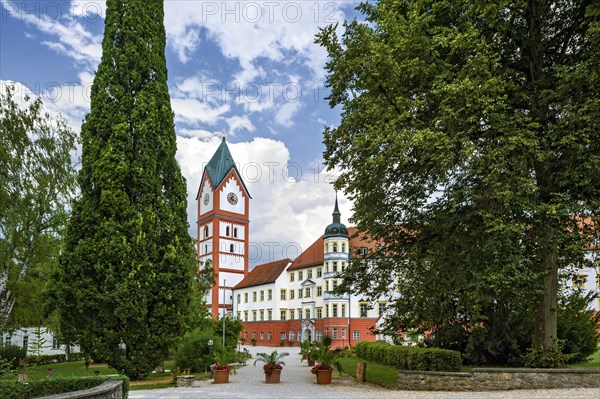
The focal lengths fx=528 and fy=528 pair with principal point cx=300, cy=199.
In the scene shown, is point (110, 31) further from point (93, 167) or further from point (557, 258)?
point (557, 258)

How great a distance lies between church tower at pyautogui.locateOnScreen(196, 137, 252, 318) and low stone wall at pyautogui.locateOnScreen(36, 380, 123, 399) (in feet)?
208

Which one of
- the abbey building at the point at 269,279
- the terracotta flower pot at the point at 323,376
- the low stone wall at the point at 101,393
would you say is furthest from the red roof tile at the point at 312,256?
the low stone wall at the point at 101,393

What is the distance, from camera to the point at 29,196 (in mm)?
26844

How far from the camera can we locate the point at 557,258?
1543cm

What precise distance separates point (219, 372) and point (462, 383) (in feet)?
27.7

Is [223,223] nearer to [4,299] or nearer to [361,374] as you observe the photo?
[4,299]

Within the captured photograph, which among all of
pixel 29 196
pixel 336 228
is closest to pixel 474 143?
pixel 29 196

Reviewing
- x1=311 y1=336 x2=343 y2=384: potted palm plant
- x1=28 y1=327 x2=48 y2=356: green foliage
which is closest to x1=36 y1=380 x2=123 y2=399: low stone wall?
x1=28 y1=327 x2=48 y2=356: green foliage

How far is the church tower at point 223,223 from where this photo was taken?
75.1m

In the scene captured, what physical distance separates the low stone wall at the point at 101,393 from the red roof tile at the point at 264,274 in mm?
58583

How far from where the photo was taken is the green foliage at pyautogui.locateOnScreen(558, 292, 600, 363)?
18.0 meters

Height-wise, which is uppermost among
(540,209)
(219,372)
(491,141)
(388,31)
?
(388,31)

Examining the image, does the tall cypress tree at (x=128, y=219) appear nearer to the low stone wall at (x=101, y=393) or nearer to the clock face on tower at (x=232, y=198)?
the low stone wall at (x=101, y=393)

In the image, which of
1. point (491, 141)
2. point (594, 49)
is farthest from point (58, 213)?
point (594, 49)
